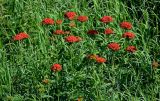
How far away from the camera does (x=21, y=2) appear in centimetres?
456

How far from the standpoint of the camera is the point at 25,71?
3424mm

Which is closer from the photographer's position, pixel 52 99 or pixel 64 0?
pixel 52 99

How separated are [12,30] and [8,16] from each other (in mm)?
250

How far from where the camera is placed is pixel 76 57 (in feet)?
11.4

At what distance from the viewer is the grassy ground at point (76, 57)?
10.5 ft

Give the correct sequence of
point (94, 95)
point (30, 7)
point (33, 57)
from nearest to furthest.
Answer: point (94, 95) → point (33, 57) → point (30, 7)

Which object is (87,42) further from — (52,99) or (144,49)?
(52,99)

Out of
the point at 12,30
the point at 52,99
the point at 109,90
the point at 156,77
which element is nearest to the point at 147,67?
the point at 156,77

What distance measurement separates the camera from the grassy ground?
3203 millimetres

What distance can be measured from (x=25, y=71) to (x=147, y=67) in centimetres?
93

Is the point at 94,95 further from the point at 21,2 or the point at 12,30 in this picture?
the point at 21,2

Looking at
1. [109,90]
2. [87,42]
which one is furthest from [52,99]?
[87,42]

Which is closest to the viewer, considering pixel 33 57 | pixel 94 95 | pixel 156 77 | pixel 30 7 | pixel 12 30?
pixel 94 95

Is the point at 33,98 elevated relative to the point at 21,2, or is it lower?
lower
